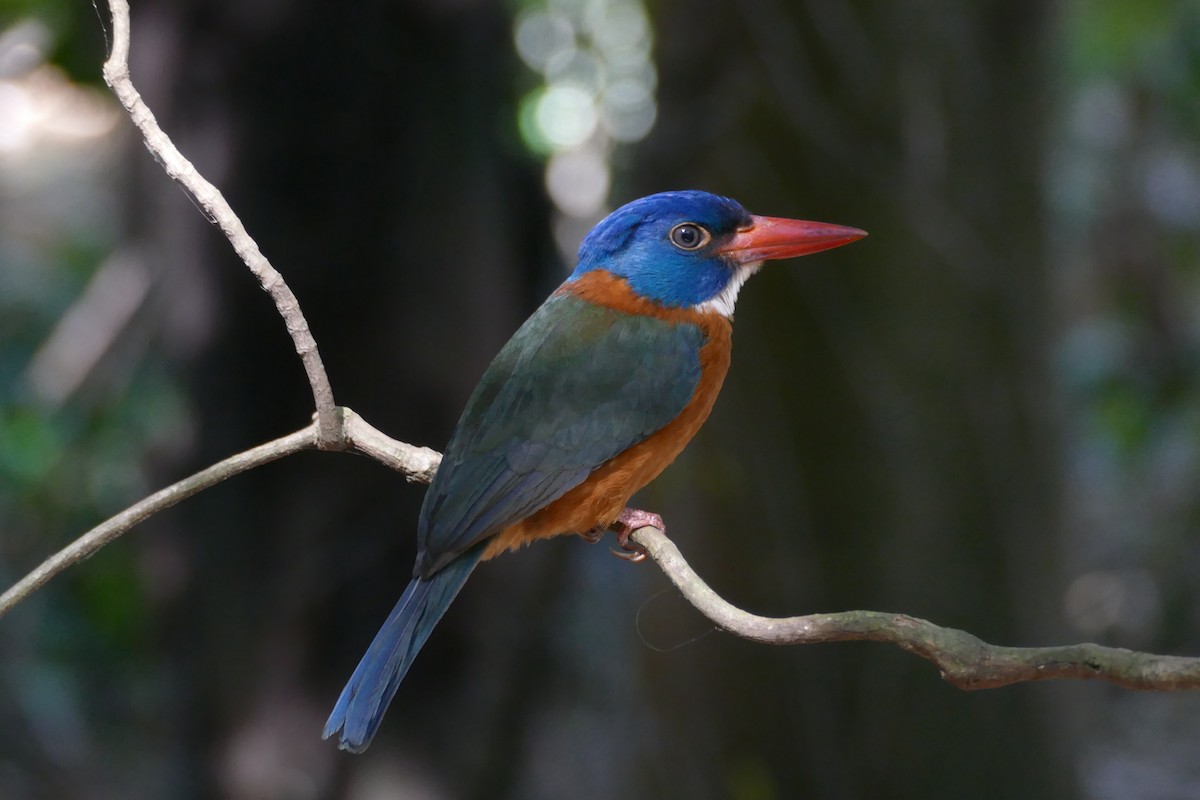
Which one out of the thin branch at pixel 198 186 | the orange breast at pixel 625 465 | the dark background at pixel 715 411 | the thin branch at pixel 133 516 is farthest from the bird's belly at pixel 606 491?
the dark background at pixel 715 411

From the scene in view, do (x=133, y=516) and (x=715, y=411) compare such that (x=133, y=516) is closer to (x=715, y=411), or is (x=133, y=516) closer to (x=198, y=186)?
(x=198, y=186)

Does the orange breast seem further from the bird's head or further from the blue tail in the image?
the blue tail

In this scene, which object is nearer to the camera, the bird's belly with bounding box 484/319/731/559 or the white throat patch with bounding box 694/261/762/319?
the bird's belly with bounding box 484/319/731/559

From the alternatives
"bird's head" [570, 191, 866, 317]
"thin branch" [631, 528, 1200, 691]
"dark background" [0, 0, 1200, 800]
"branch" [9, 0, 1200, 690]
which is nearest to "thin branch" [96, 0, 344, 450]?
"branch" [9, 0, 1200, 690]

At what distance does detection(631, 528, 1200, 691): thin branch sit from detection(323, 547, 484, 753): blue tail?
0.71m

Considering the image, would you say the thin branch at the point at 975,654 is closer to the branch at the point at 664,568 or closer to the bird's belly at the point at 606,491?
the branch at the point at 664,568

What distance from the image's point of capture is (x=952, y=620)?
4324mm

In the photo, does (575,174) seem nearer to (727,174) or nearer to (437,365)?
(727,174)

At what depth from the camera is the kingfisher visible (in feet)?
7.88

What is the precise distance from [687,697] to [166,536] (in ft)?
6.24

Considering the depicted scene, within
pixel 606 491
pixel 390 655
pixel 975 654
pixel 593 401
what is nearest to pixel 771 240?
pixel 593 401

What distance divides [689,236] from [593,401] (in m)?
0.53

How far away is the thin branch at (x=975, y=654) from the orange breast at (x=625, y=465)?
93 centimetres

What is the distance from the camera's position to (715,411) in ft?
14.7
